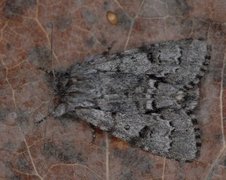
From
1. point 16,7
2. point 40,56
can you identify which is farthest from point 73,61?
point 16,7

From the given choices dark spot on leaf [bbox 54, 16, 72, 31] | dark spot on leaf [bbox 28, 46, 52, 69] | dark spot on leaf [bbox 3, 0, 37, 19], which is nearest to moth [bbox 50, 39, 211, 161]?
dark spot on leaf [bbox 28, 46, 52, 69]

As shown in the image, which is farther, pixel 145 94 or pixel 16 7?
pixel 145 94

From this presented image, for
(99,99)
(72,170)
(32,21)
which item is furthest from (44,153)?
(32,21)

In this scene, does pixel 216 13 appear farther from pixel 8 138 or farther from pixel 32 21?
pixel 8 138

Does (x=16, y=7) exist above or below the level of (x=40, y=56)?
above

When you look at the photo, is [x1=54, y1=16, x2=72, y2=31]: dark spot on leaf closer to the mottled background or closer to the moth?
the mottled background

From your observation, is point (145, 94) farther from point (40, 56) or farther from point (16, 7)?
point (16, 7)
